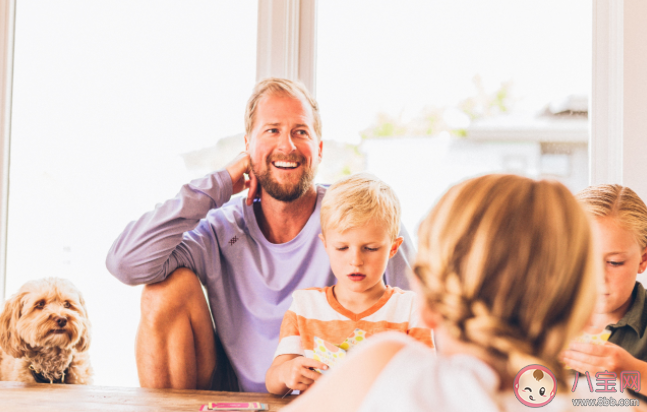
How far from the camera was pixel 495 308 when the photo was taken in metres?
0.64

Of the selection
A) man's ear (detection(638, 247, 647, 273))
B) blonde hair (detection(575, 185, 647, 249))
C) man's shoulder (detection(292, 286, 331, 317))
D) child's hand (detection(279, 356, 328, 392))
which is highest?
blonde hair (detection(575, 185, 647, 249))

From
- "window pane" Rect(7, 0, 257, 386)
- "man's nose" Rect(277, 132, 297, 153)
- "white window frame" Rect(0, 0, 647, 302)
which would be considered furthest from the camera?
"window pane" Rect(7, 0, 257, 386)

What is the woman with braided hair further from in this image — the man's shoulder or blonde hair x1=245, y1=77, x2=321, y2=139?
blonde hair x1=245, y1=77, x2=321, y2=139

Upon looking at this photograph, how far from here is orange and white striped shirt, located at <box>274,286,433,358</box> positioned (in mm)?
1327

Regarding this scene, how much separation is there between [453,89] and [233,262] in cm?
99

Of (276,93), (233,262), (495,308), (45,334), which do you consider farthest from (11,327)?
(495,308)

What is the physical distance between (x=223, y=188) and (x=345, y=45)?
2.44 ft

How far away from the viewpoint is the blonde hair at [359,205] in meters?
1.31

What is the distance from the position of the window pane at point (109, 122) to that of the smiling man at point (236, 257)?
0.38 metres

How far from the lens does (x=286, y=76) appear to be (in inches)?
73.5

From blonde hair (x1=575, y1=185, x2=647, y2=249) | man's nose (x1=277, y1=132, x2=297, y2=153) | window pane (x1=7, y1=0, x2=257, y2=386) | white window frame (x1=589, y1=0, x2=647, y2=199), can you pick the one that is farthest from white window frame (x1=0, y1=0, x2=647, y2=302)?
blonde hair (x1=575, y1=185, x2=647, y2=249)

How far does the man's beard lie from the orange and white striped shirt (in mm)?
348

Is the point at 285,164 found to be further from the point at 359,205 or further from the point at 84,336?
the point at 84,336

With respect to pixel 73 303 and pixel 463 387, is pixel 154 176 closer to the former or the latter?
pixel 73 303
